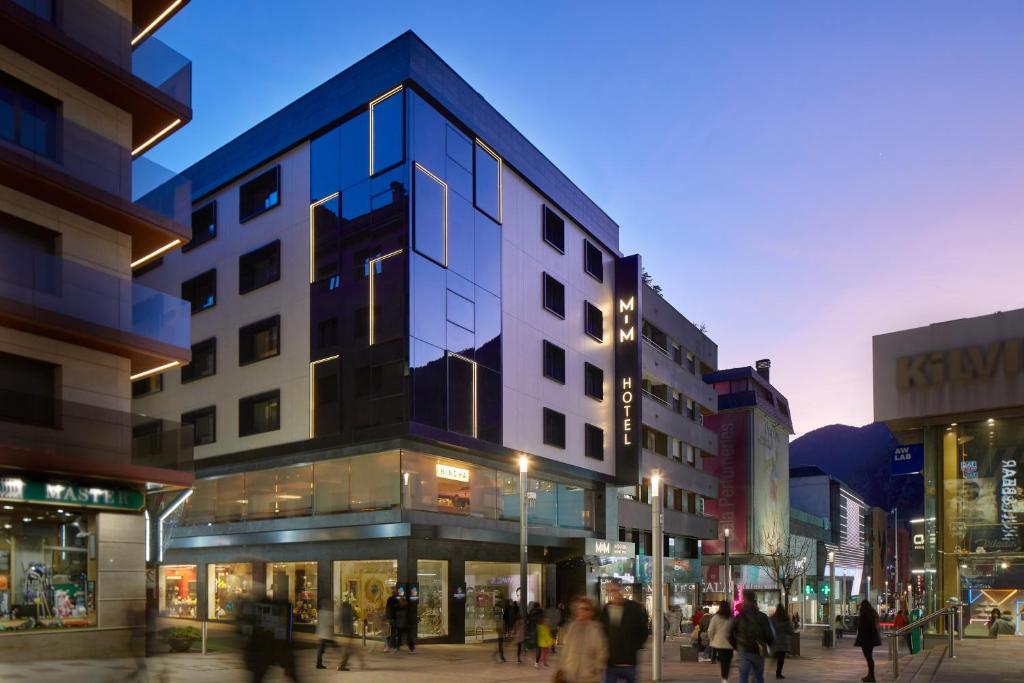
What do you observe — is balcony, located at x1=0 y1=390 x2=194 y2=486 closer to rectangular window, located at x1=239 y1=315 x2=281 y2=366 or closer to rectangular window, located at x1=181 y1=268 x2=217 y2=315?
rectangular window, located at x1=239 y1=315 x2=281 y2=366

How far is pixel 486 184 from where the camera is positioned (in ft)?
125

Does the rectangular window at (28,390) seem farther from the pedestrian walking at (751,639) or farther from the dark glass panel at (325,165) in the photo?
the dark glass panel at (325,165)

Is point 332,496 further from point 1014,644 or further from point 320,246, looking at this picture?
point 1014,644

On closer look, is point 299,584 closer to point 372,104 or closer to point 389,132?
point 389,132

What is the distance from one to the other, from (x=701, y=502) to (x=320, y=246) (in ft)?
121

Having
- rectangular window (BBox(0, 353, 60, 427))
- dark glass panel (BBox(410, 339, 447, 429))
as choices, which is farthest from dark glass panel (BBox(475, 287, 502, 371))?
rectangular window (BBox(0, 353, 60, 427))

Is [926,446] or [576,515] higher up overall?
[926,446]

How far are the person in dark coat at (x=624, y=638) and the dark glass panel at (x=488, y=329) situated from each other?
81.0 ft

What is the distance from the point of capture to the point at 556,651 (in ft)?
106

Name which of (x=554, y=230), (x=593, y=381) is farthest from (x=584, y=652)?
(x=593, y=381)

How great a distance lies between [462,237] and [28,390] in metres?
17.7

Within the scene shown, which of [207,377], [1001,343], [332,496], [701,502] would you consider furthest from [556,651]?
[701,502]

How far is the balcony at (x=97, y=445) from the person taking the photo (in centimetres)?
2064

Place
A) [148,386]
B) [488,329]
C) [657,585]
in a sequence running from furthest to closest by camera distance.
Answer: [148,386] → [488,329] → [657,585]
